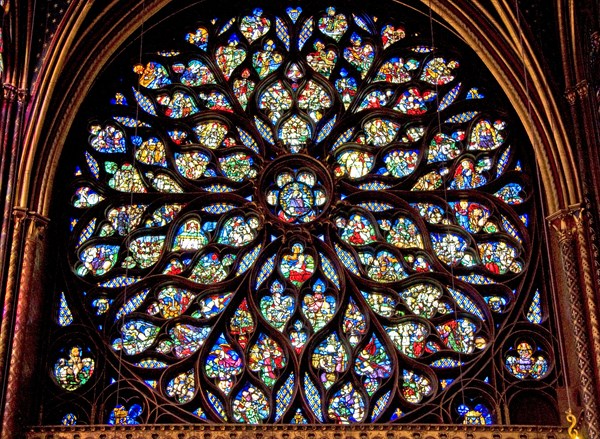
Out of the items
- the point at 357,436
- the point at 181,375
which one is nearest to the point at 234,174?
the point at 181,375

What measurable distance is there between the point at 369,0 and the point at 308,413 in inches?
234

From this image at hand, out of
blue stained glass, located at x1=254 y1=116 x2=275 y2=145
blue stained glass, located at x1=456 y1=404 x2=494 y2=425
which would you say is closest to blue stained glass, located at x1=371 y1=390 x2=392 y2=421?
blue stained glass, located at x1=456 y1=404 x2=494 y2=425

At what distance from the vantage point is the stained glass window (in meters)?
16.8

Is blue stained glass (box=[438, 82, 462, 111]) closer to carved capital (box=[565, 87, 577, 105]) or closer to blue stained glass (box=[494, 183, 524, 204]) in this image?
blue stained glass (box=[494, 183, 524, 204])

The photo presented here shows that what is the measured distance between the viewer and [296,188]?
18203mm

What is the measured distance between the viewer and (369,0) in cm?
1945

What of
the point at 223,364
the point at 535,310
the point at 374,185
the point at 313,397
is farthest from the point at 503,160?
the point at 223,364

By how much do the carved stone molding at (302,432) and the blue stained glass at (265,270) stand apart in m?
2.17

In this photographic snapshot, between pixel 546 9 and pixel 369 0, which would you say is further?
pixel 369 0

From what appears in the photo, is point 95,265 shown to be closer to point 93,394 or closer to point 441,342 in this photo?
point 93,394

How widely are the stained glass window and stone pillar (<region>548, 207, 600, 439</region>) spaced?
0.85 meters

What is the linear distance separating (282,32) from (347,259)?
357cm

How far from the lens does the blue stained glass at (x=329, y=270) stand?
17531mm

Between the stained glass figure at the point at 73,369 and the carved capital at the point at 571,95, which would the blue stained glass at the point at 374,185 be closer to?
the carved capital at the point at 571,95
